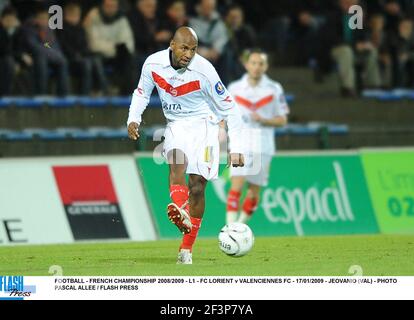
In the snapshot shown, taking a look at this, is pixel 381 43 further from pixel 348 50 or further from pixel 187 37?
pixel 187 37

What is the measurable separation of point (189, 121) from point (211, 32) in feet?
29.1

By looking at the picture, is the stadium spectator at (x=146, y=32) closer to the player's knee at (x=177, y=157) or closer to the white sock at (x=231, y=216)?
the white sock at (x=231, y=216)

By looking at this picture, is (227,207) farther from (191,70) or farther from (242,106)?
(191,70)

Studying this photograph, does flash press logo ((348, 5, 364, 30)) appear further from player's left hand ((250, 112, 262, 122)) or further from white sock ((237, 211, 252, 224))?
white sock ((237, 211, 252, 224))

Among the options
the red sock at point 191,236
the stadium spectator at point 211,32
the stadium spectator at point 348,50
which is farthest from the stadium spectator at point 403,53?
the red sock at point 191,236

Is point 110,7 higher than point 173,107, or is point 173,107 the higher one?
point 173,107

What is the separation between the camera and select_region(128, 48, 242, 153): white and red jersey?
1361 cm

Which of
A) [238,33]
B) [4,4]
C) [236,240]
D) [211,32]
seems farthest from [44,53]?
[236,240]

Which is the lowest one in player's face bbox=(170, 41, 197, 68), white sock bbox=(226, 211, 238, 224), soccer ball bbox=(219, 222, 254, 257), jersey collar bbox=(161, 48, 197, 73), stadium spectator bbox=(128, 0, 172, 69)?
white sock bbox=(226, 211, 238, 224)

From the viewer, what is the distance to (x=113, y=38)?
2173 cm

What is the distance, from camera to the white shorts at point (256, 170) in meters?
18.9

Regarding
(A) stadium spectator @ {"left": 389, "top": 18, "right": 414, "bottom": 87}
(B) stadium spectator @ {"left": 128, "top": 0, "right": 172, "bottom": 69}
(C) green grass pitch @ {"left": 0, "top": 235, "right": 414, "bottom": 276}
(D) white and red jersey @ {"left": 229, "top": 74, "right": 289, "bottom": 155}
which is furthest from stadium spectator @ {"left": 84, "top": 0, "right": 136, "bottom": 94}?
(A) stadium spectator @ {"left": 389, "top": 18, "right": 414, "bottom": 87}

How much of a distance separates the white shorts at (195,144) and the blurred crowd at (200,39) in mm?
7011

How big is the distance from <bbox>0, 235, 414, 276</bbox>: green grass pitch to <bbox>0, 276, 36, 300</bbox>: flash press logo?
1.00 metres
